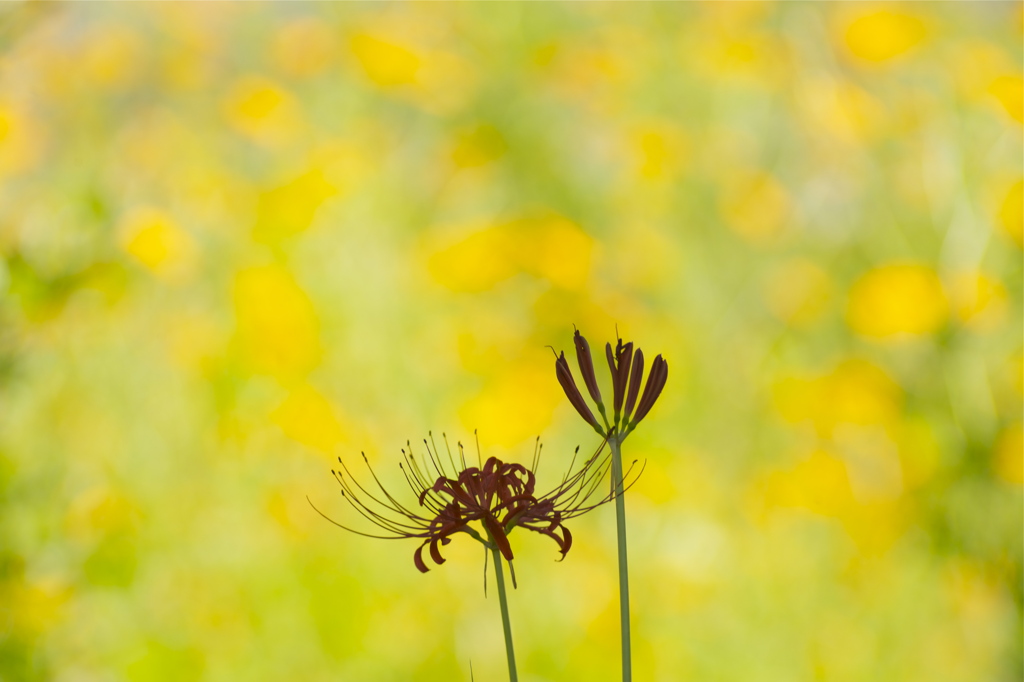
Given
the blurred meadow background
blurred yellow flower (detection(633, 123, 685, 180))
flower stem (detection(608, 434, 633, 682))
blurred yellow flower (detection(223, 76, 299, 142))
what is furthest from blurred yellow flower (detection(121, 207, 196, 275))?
flower stem (detection(608, 434, 633, 682))

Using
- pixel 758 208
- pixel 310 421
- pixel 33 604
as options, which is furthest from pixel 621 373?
pixel 758 208

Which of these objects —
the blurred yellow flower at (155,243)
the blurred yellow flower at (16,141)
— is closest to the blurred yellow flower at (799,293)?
the blurred yellow flower at (155,243)

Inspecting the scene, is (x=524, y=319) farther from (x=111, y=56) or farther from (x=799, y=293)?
(x=111, y=56)

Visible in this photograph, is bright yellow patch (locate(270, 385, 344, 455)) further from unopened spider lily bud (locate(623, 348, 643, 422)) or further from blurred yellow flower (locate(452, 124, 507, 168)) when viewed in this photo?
unopened spider lily bud (locate(623, 348, 643, 422))

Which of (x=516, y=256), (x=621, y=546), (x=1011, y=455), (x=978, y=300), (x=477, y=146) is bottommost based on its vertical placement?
(x=621, y=546)

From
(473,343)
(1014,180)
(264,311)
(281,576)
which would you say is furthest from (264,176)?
(1014,180)
